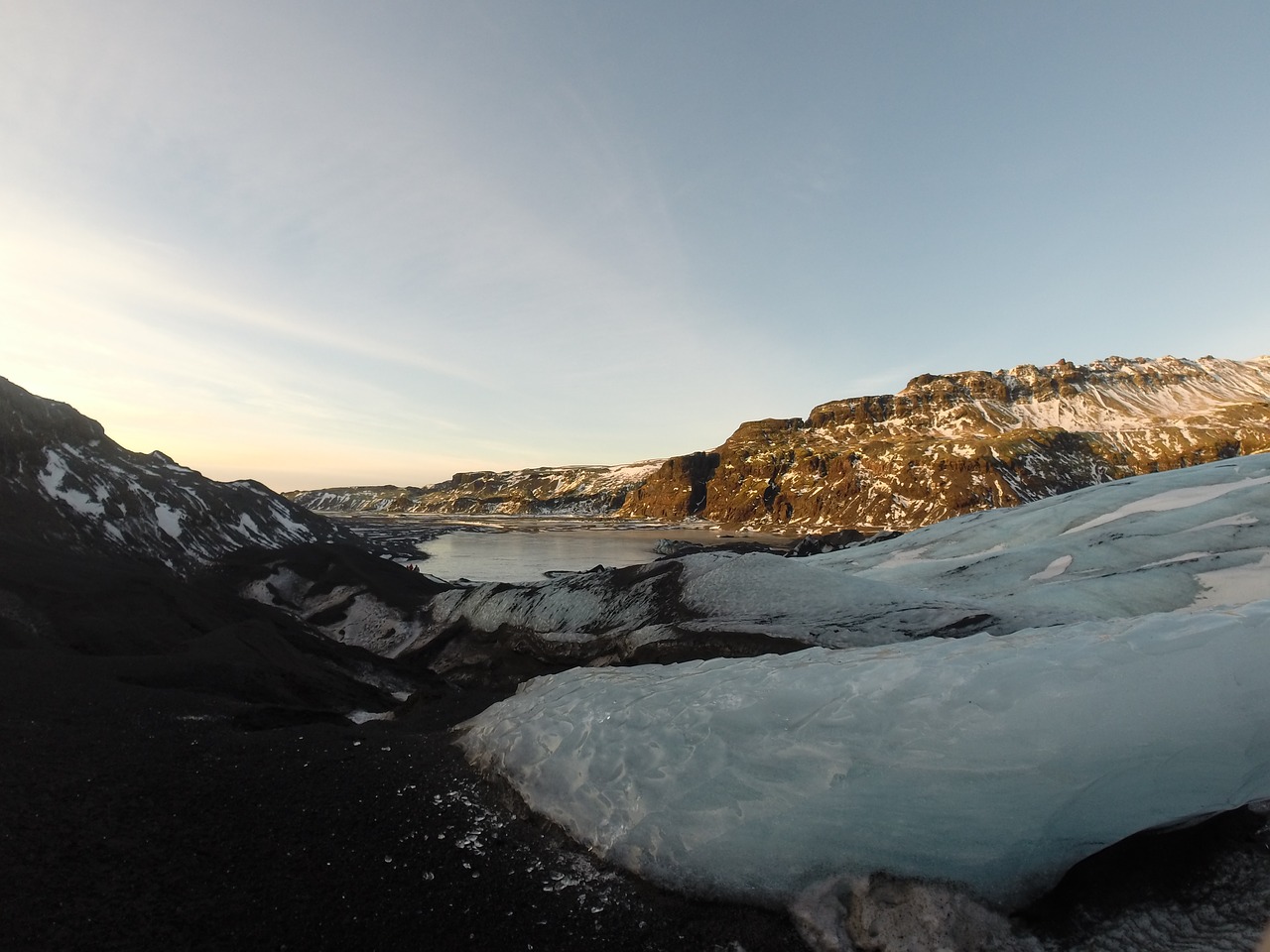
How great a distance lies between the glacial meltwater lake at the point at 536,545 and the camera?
72.7 metres

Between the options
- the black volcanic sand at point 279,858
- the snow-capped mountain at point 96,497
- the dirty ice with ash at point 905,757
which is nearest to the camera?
the black volcanic sand at point 279,858

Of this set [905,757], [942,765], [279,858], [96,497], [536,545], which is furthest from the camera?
[536,545]

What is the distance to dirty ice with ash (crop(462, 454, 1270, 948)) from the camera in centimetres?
589

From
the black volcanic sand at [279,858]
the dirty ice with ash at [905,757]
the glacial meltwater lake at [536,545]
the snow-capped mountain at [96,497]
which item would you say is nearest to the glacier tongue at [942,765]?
the dirty ice with ash at [905,757]

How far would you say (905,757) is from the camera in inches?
263

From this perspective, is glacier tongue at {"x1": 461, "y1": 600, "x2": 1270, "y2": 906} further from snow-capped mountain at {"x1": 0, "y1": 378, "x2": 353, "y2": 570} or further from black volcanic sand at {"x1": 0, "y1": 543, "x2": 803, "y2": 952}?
snow-capped mountain at {"x1": 0, "y1": 378, "x2": 353, "y2": 570}

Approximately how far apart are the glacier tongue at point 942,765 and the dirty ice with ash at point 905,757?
2 centimetres

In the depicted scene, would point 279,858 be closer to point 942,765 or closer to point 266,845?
point 266,845

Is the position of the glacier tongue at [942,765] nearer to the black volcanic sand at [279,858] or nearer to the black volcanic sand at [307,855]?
the black volcanic sand at [307,855]

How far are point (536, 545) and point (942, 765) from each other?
340 feet

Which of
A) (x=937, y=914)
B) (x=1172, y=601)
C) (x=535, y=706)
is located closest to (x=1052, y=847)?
(x=937, y=914)

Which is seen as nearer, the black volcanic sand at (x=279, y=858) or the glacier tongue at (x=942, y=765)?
the black volcanic sand at (x=279, y=858)

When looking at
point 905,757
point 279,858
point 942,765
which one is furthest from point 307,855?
point 942,765

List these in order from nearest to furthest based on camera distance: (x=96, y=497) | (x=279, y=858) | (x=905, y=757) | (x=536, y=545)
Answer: (x=279, y=858) < (x=905, y=757) < (x=96, y=497) < (x=536, y=545)
